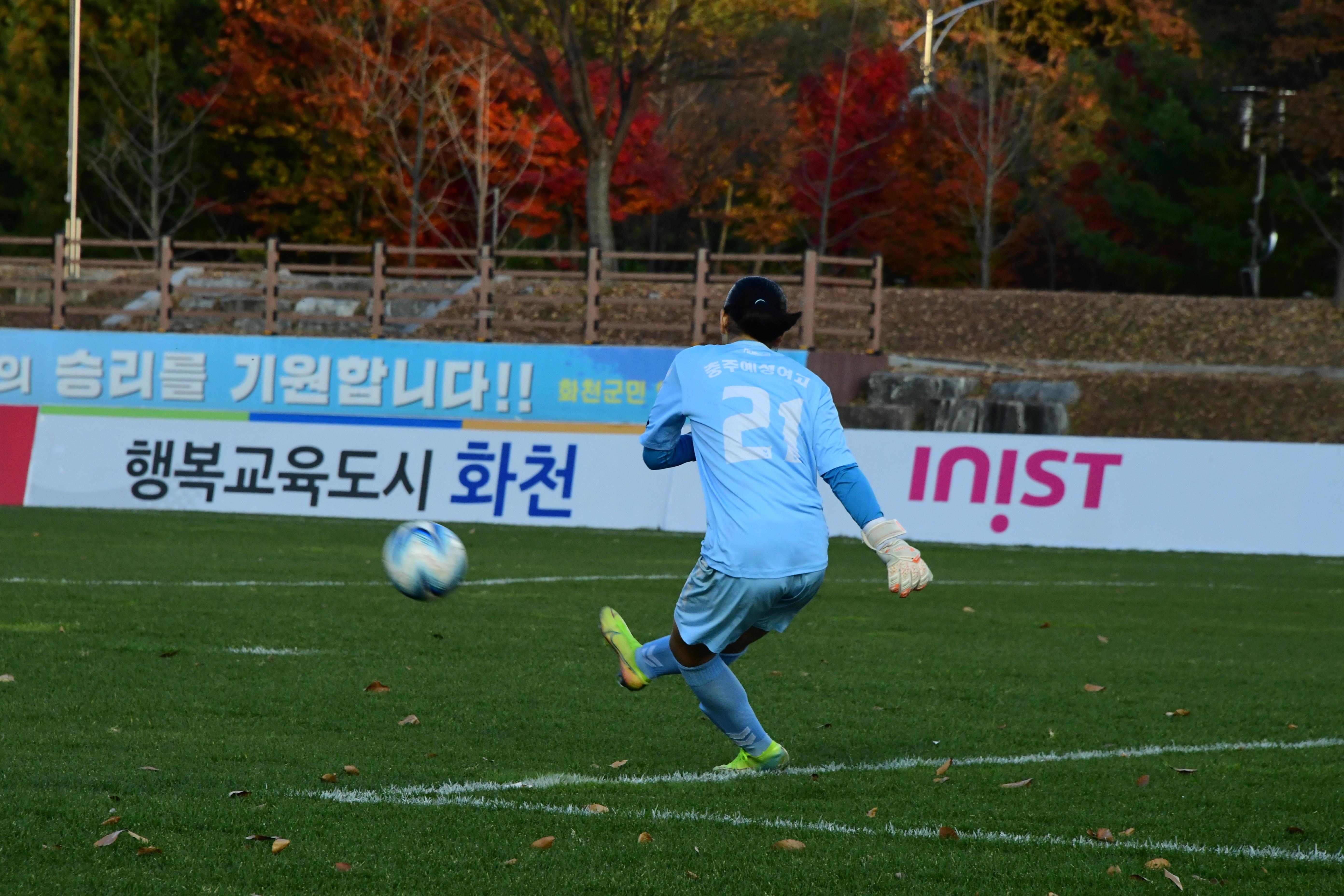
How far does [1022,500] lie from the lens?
16.9 m

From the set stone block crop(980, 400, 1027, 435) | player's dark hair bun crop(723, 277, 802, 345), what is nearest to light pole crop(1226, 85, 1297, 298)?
stone block crop(980, 400, 1027, 435)

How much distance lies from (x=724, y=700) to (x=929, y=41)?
98.8ft

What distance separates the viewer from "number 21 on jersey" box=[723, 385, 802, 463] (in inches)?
214

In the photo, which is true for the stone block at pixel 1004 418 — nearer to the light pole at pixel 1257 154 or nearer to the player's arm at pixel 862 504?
the light pole at pixel 1257 154

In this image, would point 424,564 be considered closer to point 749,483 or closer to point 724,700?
point 724,700

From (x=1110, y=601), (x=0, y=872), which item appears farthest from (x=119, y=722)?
(x=1110, y=601)

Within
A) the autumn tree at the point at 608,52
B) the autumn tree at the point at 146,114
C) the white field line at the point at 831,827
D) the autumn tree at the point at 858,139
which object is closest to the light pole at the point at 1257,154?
the autumn tree at the point at 858,139

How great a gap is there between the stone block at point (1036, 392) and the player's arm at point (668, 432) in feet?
71.1

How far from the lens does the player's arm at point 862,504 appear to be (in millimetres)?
5098

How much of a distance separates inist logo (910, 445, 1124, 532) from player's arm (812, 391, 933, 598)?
1170cm

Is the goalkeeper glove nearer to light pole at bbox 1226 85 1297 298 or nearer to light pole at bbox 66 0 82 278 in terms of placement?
light pole at bbox 1226 85 1297 298

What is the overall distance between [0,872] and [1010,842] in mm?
2878

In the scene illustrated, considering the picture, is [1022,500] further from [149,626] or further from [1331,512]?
[149,626]

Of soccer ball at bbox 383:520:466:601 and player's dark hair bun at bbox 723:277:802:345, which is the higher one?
player's dark hair bun at bbox 723:277:802:345
